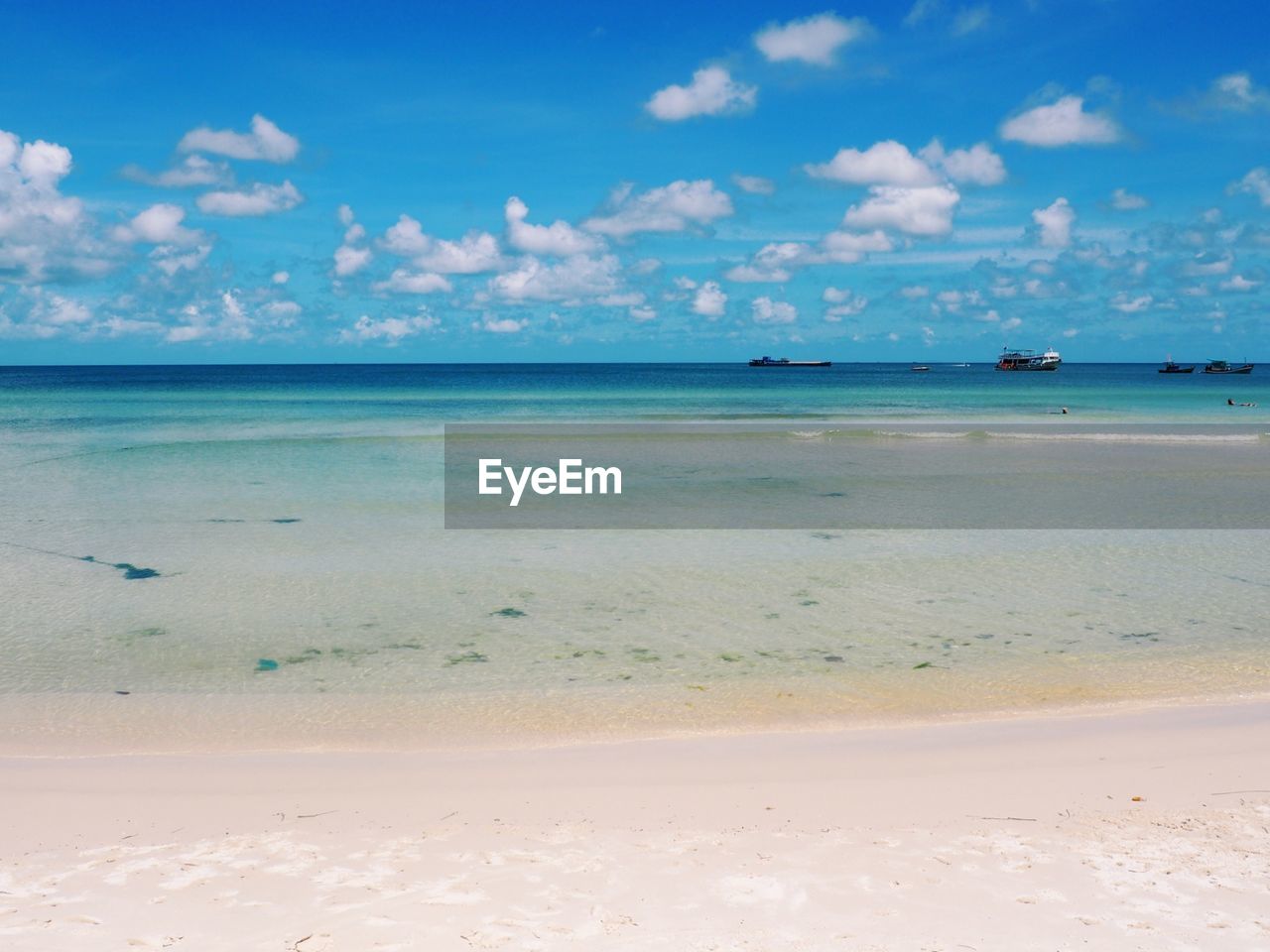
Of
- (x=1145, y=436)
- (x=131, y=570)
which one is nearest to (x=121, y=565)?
(x=131, y=570)

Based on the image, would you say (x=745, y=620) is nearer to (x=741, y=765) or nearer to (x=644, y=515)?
(x=741, y=765)

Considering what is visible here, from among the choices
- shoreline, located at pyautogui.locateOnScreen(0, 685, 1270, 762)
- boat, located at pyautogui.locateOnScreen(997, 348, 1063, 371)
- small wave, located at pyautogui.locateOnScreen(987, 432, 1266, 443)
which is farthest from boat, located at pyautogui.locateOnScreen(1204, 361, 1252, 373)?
shoreline, located at pyautogui.locateOnScreen(0, 685, 1270, 762)

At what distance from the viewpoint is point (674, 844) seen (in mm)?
5473

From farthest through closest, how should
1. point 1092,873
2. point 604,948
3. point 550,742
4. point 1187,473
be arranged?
point 1187,473 → point 550,742 → point 1092,873 → point 604,948

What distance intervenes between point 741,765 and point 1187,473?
23.5 meters

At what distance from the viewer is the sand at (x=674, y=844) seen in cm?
449

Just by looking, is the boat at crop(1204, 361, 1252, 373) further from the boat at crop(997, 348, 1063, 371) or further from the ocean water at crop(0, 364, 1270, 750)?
the ocean water at crop(0, 364, 1270, 750)

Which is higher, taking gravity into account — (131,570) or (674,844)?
(131,570)

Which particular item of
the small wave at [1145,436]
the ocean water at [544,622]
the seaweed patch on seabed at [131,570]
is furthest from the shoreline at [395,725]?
the small wave at [1145,436]

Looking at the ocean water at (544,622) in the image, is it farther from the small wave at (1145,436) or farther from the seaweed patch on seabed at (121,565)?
the small wave at (1145,436)

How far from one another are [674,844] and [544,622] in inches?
218

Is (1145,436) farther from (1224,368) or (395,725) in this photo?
(1224,368)

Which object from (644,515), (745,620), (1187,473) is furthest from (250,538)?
(1187,473)

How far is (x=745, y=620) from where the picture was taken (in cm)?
1087
